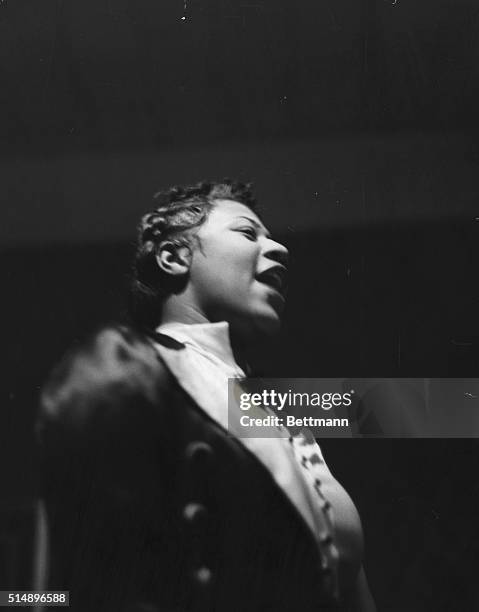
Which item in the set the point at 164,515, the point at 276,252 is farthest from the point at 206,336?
the point at 164,515

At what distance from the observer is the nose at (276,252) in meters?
3.79

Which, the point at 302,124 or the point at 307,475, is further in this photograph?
the point at 302,124

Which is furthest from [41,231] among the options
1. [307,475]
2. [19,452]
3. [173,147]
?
[307,475]

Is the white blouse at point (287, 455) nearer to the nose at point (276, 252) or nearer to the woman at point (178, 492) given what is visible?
the woman at point (178, 492)

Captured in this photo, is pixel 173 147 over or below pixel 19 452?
over

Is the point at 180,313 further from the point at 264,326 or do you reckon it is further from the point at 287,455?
the point at 287,455

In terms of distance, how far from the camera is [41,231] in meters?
3.87

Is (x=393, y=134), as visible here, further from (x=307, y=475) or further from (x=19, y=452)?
(x=19, y=452)

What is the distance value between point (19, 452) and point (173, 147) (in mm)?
1409

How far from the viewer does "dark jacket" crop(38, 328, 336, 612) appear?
3.45 metres

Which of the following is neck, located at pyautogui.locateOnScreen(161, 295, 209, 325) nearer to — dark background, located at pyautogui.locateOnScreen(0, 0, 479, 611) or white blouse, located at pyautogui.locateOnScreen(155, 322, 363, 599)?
white blouse, located at pyautogui.locateOnScreen(155, 322, 363, 599)

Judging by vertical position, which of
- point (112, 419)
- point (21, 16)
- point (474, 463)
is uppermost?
point (21, 16)

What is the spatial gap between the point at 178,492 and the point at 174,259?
94cm

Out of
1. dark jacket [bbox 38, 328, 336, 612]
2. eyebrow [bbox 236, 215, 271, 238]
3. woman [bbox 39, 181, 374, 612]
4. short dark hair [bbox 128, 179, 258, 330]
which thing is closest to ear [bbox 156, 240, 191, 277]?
short dark hair [bbox 128, 179, 258, 330]
